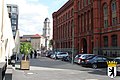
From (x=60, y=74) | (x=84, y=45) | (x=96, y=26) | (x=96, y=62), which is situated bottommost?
(x=60, y=74)

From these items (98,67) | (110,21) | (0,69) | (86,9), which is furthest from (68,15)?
(0,69)

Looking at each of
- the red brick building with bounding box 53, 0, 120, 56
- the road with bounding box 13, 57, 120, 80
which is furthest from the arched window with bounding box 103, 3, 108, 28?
the road with bounding box 13, 57, 120, 80

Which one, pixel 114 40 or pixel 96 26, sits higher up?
pixel 96 26

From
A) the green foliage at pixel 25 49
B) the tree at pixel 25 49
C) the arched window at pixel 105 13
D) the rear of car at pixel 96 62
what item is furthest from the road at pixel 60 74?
the arched window at pixel 105 13

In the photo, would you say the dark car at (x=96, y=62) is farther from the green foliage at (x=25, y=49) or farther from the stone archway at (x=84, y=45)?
the stone archway at (x=84, y=45)

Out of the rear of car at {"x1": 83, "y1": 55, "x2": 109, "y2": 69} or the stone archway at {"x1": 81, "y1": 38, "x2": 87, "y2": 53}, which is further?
Answer: the stone archway at {"x1": 81, "y1": 38, "x2": 87, "y2": 53}

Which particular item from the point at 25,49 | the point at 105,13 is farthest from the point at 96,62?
the point at 25,49

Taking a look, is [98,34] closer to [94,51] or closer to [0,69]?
[94,51]

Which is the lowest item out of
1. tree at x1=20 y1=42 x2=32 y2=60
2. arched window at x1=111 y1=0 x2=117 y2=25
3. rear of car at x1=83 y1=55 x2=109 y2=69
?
rear of car at x1=83 y1=55 x2=109 y2=69

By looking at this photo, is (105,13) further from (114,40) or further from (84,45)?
(84,45)

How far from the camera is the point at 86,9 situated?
5816cm

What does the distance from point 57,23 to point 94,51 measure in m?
51.6

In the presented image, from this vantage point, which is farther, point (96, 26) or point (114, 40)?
point (96, 26)

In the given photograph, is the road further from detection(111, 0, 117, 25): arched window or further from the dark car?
detection(111, 0, 117, 25): arched window
